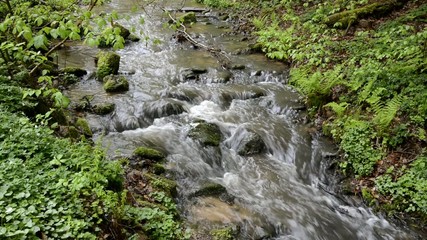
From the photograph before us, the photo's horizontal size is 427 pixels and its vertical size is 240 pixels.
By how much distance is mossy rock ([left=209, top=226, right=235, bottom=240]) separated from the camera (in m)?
4.79

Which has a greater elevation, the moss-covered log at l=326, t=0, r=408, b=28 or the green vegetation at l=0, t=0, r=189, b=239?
the moss-covered log at l=326, t=0, r=408, b=28

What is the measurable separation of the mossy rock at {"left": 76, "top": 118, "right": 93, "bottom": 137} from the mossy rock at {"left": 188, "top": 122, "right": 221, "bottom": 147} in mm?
2272

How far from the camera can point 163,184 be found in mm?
5418

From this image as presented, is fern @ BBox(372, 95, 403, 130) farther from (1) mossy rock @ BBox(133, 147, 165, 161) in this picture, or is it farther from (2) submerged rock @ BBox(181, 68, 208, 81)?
(2) submerged rock @ BBox(181, 68, 208, 81)

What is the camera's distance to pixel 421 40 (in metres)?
7.74

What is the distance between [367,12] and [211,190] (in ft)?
30.6

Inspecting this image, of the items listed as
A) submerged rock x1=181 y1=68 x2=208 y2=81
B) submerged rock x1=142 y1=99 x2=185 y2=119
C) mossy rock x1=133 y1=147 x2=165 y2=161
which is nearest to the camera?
mossy rock x1=133 y1=147 x2=165 y2=161

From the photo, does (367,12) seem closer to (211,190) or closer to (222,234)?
(211,190)

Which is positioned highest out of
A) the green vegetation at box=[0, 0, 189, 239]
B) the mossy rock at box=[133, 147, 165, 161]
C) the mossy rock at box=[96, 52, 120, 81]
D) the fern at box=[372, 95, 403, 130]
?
the fern at box=[372, 95, 403, 130]

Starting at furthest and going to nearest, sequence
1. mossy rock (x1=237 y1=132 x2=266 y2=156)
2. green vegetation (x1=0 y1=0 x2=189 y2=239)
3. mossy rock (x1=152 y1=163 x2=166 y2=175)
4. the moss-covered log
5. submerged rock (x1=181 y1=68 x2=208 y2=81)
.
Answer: the moss-covered log → submerged rock (x1=181 y1=68 x2=208 y2=81) → mossy rock (x1=237 y1=132 x2=266 y2=156) → mossy rock (x1=152 y1=163 x2=166 y2=175) → green vegetation (x1=0 y1=0 x2=189 y2=239)

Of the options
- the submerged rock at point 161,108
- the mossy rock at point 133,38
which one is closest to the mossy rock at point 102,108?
the submerged rock at point 161,108

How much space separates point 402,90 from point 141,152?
231 inches

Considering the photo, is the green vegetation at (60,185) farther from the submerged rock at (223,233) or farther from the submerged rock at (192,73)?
the submerged rock at (192,73)

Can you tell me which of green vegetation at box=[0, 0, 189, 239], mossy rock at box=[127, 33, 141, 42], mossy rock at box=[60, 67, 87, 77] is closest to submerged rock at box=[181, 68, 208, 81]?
mossy rock at box=[60, 67, 87, 77]
